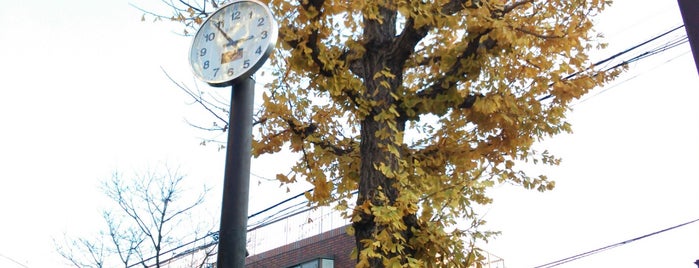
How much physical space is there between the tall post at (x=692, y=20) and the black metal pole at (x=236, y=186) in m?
2.06

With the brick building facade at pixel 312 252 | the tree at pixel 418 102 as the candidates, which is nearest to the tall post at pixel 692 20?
the tree at pixel 418 102

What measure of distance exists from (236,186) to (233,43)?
976mm

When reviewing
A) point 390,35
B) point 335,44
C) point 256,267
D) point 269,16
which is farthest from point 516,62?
point 256,267

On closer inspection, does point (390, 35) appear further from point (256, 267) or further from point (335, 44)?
point (256, 267)

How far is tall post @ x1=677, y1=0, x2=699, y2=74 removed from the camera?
291 centimetres

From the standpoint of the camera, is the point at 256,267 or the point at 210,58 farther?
the point at 256,267

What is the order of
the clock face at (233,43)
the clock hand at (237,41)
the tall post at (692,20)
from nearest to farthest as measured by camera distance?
the tall post at (692,20) → the clock face at (233,43) → the clock hand at (237,41)

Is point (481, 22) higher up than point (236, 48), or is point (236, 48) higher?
point (481, 22)

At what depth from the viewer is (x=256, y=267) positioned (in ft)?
53.7

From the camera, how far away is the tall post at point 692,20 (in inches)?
115

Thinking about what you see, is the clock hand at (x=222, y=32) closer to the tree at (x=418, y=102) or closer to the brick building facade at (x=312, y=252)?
the tree at (x=418, y=102)

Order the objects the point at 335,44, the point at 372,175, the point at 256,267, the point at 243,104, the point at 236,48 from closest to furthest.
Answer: the point at 243,104, the point at 236,48, the point at 372,175, the point at 335,44, the point at 256,267

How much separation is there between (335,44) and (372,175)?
117 cm

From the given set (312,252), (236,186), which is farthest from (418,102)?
(312,252)
